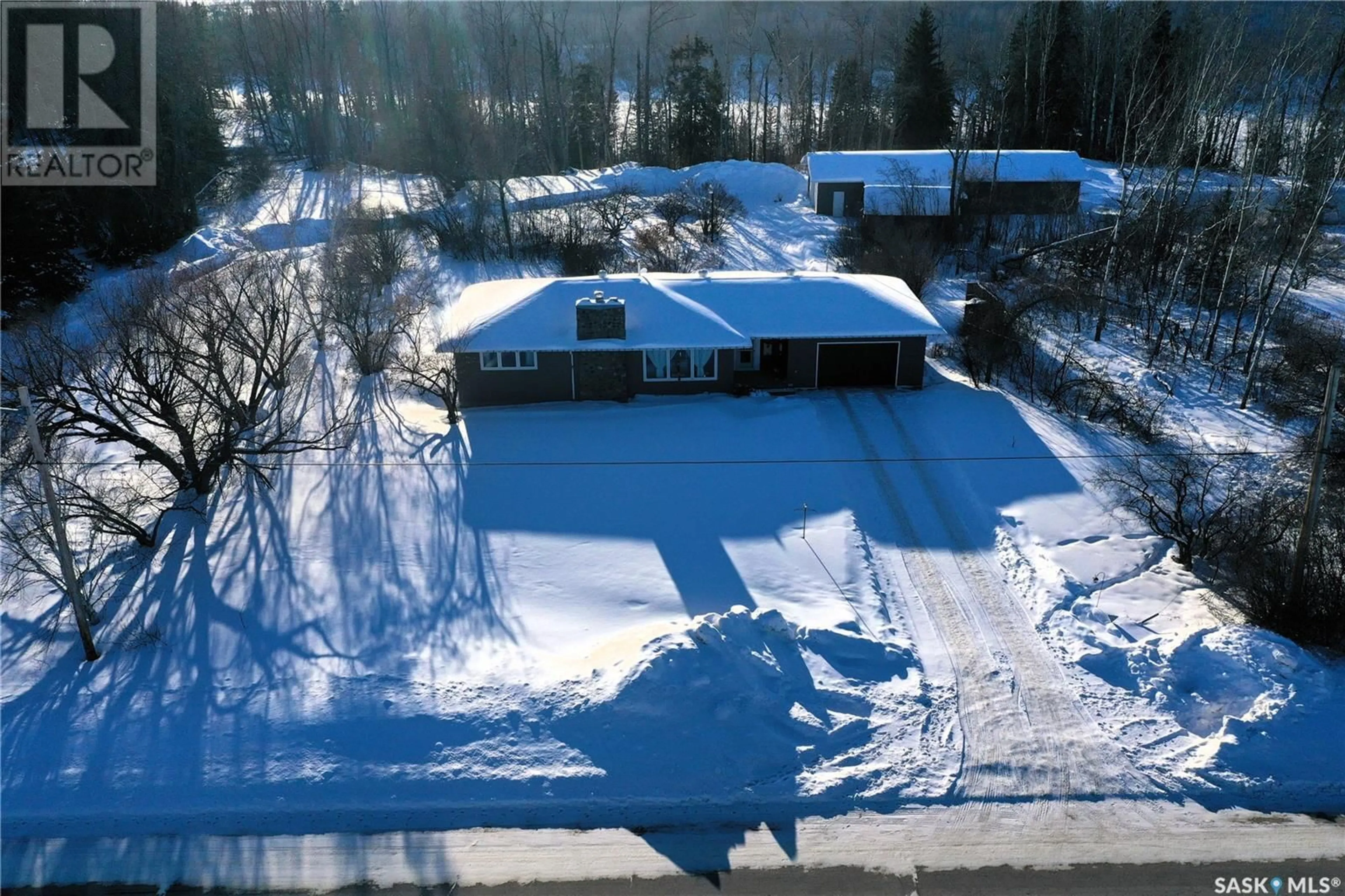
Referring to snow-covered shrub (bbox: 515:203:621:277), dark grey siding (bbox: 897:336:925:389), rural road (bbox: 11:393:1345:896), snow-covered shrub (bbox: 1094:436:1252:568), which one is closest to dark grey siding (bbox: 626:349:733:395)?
dark grey siding (bbox: 897:336:925:389)

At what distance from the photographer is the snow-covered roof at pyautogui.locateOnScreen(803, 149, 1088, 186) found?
41.0 meters

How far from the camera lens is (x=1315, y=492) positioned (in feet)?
47.6

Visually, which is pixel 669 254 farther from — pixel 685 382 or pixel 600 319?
pixel 600 319

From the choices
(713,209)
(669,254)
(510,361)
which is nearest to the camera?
(510,361)

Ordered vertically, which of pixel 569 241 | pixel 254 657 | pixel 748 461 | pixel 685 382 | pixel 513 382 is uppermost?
pixel 569 241

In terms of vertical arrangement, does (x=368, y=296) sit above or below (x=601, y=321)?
above

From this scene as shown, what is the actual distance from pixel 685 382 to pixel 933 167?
23.6 meters

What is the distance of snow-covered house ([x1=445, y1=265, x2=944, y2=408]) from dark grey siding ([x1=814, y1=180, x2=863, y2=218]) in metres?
16.6

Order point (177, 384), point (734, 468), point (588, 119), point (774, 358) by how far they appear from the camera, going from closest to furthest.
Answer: point (177, 384)
point (734, 468)
point (774, 358)
point (588, 119)

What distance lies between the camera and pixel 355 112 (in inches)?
2172

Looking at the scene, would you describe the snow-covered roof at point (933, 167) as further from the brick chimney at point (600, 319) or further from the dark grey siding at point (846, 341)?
the brick chimney at point (600, 319)

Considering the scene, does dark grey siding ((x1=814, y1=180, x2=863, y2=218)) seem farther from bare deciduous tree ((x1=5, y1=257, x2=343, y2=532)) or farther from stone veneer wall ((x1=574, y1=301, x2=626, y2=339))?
bare deciduous tree ((x1=5, y1=257, x2=343, y2=532))

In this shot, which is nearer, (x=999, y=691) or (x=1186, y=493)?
(x=999, y=691)

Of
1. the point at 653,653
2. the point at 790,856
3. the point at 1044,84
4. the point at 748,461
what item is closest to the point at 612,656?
the point at 653,653
